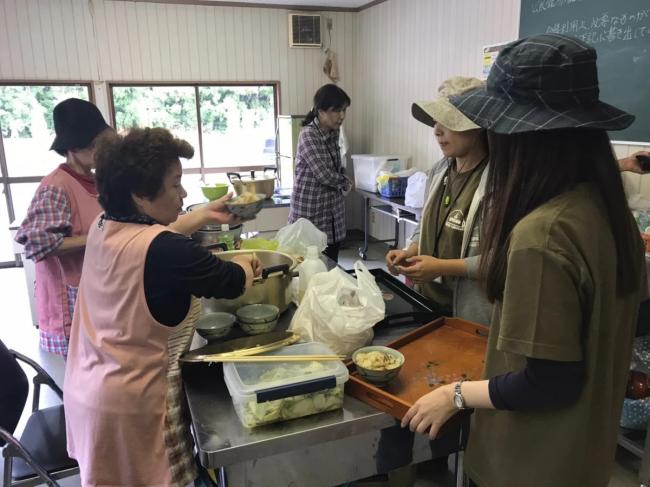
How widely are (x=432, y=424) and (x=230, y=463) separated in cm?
40

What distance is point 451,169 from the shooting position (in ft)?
5.62

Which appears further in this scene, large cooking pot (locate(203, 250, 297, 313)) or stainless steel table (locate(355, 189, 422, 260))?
stainless steel table (locate(355, 189, 422, 260))

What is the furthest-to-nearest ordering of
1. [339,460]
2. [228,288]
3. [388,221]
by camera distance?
[388,221], [228,288], [339,460]

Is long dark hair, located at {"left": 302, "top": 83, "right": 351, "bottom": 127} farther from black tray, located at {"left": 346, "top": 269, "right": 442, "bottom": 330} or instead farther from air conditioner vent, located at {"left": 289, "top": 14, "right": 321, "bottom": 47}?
air conditioner vent, located at {"left": 289, "top": 14, "right": 321, "bottom": 47}

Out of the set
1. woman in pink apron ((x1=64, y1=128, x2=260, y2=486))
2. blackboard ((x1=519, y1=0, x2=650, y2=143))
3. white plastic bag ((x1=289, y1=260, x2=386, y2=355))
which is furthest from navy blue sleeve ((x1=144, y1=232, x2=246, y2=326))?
blackboard ((x1=519, y1=0, x2=650, y2=143))

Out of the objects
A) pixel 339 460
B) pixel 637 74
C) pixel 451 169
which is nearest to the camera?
pixel 339 460

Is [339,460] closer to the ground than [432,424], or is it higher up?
closer to the ground

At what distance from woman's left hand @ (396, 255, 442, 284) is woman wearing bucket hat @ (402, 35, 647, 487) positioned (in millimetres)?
561

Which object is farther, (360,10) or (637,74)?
(360,10)

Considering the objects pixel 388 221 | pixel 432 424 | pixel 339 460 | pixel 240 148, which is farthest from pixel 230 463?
pixel 240 148

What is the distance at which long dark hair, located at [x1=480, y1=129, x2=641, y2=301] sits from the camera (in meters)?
0.78

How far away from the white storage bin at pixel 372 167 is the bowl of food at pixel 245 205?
2.86 metres

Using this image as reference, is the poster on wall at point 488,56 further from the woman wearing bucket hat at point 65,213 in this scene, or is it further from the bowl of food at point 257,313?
the bowl of food at point 257,313

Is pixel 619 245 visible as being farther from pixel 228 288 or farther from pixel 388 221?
pixel 388 221
